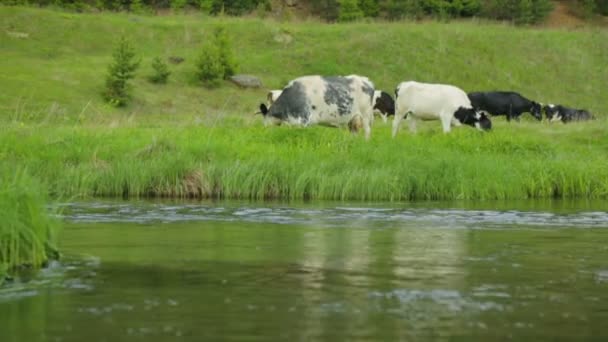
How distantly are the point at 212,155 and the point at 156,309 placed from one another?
14.2m

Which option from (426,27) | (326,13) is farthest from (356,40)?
(326,13)

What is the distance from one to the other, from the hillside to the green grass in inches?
4.0

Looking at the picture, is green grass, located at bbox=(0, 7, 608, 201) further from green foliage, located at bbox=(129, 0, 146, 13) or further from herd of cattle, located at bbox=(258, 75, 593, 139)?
green foliage, located at bbox=(129, 0, 146, 13)

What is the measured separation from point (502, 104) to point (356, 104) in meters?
14.3

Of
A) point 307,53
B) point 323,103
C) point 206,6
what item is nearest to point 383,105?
point 323,103

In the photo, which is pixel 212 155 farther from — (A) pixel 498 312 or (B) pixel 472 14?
(B) pixel 472 14

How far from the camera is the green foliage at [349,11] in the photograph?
235ft

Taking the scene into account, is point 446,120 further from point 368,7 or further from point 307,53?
point 368,7

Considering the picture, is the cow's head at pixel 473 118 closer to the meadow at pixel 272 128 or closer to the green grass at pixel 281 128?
the meadow at pixel 272 128

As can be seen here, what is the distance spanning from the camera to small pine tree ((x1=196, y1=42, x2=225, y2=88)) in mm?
51562

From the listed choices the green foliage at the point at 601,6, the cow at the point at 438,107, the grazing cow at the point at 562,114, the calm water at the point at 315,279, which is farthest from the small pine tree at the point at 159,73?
the green foliage at the point at 601,6

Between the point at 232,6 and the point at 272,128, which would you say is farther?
the point at 232,6

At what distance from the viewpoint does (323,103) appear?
30969mm

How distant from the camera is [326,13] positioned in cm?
7800
